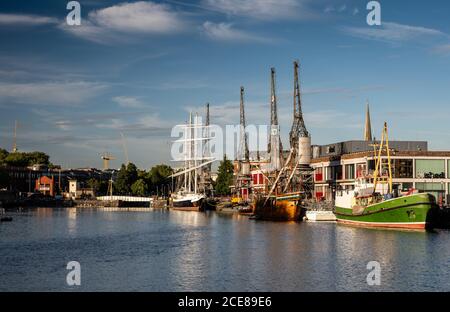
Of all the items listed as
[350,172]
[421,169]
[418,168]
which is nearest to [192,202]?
[350,172]

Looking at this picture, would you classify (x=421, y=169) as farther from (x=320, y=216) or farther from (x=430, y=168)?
(x=320, y=216)

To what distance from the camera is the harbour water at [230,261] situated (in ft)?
149

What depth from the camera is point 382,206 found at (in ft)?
286

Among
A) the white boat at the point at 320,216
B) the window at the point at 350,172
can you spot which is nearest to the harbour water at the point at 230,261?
the white boat at the point at 320,216

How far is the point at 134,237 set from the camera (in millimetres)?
83625

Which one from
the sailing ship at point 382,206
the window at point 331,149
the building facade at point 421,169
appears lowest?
the sailing ship at point 382,206

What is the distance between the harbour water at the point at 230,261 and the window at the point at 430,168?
4375 cm

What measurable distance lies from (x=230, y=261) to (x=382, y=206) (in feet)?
122

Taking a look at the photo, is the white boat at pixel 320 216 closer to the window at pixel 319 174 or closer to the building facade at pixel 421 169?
the building facade at pixel 421 169

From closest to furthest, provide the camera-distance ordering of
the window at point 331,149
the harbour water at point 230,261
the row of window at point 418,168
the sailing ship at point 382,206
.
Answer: the harbour water at point 230,261 → the sailing ship at point 382,206 → the row of window at point 418,168 → the window at point 331,149

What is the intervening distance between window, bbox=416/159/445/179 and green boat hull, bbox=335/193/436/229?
36.1 meters
